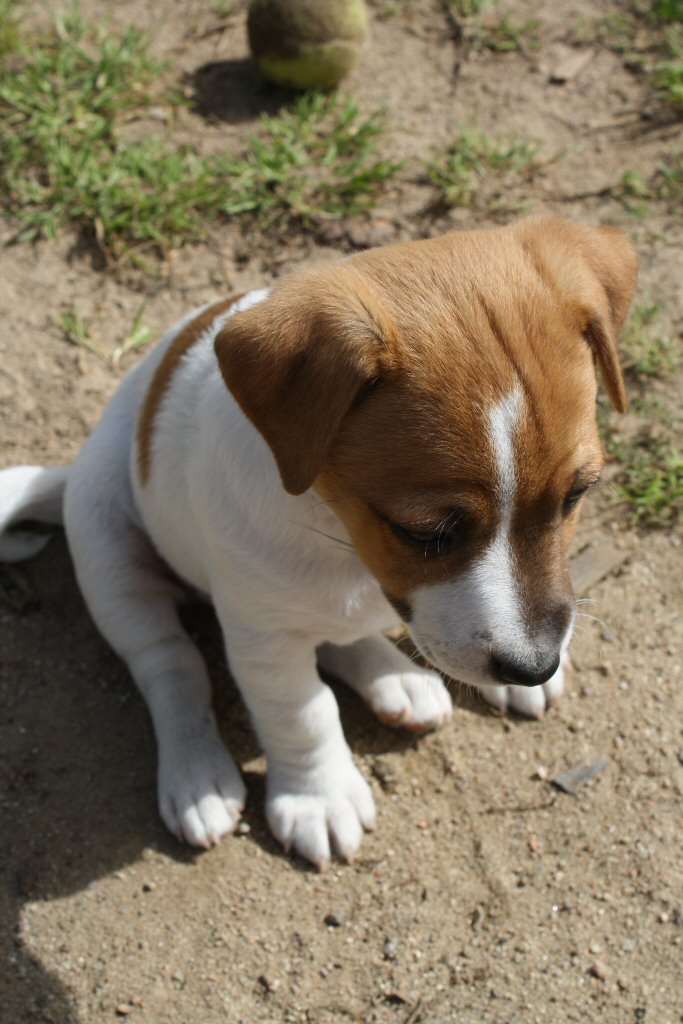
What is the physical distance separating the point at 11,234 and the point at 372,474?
3.81 meters

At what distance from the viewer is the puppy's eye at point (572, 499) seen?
10.2 feet

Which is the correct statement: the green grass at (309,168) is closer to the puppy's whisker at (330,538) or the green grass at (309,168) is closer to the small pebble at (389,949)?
the puppy's whisker at (330,538)

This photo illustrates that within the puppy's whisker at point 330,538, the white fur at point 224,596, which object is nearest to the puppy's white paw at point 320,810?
the white fur at point 224,596

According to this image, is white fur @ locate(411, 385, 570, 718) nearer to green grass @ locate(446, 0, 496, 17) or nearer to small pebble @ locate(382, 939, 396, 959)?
small pebble @ locate(382, 939, 396, 959)

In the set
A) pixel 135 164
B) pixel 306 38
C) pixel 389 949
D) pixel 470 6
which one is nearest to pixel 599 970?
pixel 389 949

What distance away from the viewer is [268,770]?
4.26 meters

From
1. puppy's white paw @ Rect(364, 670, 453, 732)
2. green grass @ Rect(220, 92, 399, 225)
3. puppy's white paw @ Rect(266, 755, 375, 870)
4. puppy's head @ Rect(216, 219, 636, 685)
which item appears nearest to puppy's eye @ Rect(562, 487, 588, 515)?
puppy's head @ Rect(216, 219, 636, 685)

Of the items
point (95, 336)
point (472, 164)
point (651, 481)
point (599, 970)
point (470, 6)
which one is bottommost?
point (599, 970)

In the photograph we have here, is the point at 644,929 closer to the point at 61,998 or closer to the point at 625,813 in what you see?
the point at 625,813

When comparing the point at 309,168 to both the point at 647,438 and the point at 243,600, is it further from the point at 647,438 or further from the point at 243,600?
the point at 243,600

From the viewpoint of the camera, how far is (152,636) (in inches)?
176

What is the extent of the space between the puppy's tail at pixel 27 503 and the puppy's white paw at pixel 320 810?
1629mm

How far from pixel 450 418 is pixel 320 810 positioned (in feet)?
6.26

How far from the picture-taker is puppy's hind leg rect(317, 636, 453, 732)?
14.2 feet
